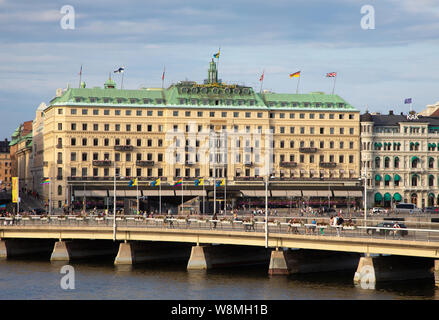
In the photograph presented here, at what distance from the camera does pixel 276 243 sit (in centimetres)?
8569

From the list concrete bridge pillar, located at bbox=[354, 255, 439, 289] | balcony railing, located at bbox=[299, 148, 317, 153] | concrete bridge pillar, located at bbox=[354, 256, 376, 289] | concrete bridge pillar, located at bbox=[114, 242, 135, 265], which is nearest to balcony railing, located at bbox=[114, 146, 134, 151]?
balcony railing, located at bbox=[299, 148, 317, 153]

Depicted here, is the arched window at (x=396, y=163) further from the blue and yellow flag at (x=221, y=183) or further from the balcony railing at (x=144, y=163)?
the balcony railing at (x=144, y=163)

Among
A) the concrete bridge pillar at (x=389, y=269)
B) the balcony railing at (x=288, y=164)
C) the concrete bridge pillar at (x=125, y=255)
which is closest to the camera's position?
the concrete bridge pillar at (x=389, y=269)

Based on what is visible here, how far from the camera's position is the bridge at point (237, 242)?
7775 centimetres

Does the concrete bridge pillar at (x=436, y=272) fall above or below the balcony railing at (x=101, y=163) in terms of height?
below

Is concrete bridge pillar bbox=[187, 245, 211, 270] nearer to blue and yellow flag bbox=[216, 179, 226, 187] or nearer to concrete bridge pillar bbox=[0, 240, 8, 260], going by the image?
concrete bridge pillar bbox=[0, 240, 8, 260]

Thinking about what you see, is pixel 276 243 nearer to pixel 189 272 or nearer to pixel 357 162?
pixel 189 272

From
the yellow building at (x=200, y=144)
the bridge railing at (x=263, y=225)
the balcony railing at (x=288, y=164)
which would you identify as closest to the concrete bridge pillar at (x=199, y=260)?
the bridge railing at (x=263, y=225)

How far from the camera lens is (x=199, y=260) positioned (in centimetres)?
9231

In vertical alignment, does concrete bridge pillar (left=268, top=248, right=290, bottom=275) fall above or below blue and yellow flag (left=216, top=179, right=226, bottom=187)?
below

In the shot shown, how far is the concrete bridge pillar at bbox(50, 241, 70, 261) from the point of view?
102 metres

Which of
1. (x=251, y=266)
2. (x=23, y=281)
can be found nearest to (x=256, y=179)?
(x=251, y=266)
